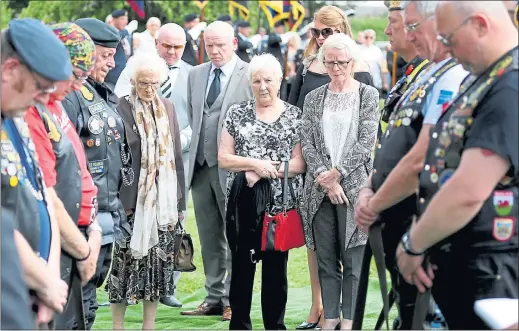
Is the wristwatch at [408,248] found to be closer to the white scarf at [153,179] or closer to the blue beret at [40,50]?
the blue beret at [40,50]

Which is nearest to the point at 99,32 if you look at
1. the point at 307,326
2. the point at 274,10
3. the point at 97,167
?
the point at 97,167

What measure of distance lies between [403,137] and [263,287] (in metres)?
2.56

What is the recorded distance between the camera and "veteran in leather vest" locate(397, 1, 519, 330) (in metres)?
3.77

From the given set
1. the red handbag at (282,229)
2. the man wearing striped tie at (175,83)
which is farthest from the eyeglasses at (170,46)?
the red handbag at (282,229)

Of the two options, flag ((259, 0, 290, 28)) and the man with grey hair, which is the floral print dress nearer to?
the man with grey hair

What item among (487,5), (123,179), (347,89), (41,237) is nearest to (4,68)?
(41,237)

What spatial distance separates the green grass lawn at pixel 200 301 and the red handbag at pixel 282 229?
0.93 m

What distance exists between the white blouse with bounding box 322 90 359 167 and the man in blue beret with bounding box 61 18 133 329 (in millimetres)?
1446

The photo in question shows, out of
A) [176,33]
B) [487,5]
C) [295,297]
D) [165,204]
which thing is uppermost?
[487,5]

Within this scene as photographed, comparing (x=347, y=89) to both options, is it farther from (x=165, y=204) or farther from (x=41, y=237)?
(x=41, y=237)

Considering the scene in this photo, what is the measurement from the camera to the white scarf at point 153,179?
6.92 meters

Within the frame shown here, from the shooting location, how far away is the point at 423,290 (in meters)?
4.28

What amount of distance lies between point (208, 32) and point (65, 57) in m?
4.10

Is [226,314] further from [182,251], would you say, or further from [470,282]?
[470,282]
